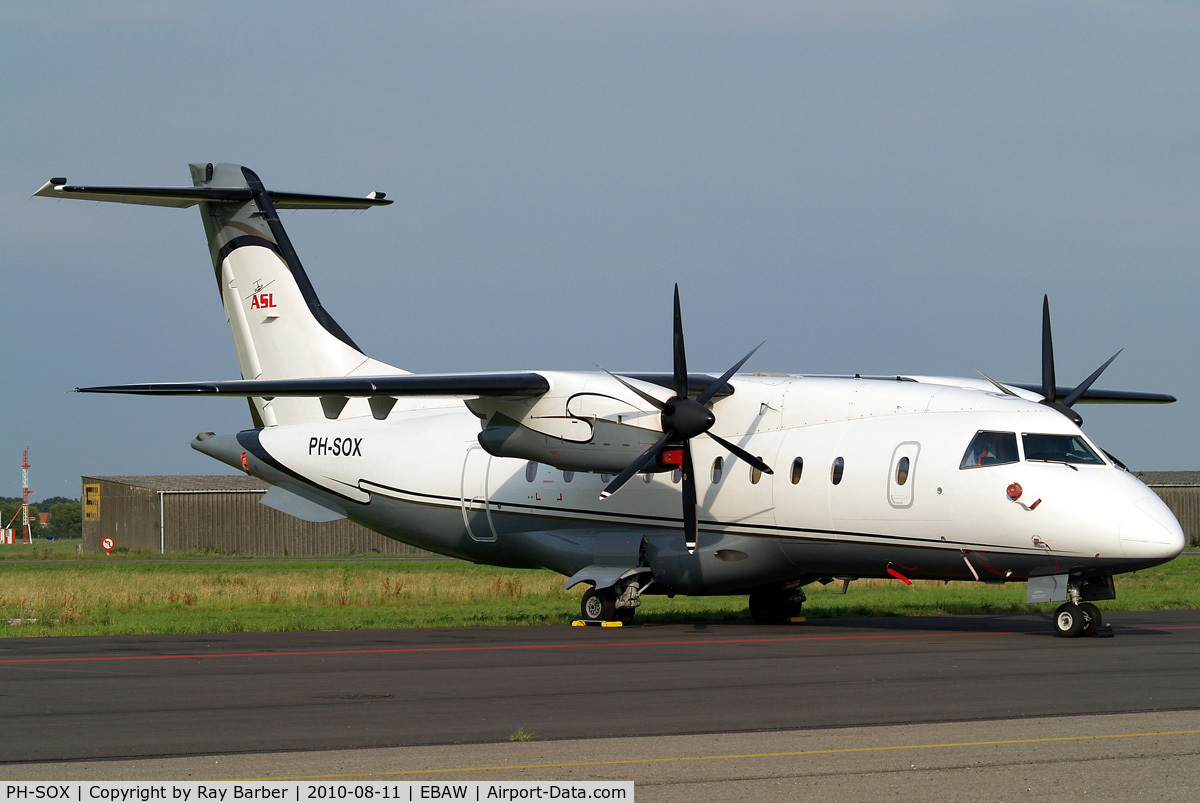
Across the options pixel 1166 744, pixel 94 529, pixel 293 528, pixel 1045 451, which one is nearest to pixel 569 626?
pixel 1045 451

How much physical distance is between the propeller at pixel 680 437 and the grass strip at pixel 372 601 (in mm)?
4050

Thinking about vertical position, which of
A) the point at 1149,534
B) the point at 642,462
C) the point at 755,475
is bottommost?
the point at 1149,534

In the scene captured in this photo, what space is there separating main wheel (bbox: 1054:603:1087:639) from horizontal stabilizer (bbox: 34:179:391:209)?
626 inches

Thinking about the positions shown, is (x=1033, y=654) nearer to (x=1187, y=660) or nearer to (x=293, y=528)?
(x=1187, y=660)

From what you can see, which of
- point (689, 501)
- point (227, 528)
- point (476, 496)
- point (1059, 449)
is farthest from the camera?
point (227, 528)

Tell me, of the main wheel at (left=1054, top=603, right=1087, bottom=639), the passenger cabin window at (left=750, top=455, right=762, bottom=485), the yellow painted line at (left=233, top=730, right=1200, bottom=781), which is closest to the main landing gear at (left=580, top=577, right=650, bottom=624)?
the passenger cabin window at (left=750, top=455, right=762, bottom=485)

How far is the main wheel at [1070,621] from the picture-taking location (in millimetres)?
17844

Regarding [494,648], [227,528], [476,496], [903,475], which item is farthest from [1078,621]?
[227,528]

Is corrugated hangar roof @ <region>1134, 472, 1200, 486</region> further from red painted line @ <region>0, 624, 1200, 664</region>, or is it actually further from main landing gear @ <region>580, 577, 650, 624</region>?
main landing gear @ <region>580, 577, 650, 624</region>

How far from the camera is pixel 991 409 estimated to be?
62.2ft

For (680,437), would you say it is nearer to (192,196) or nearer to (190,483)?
(192,196)

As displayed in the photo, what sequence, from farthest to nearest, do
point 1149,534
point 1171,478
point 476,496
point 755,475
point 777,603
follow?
point 1171,478 < point 476,496 < point 777,603 < point 755,475 < point 1149,534

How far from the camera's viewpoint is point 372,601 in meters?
29.1

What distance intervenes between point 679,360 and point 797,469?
8.13ft
